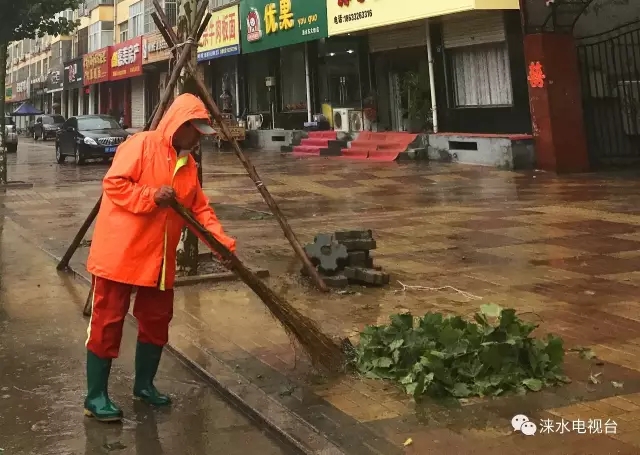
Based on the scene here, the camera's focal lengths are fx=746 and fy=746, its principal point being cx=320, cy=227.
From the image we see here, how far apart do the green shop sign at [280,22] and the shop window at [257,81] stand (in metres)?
2.33

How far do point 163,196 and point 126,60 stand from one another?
34558mm

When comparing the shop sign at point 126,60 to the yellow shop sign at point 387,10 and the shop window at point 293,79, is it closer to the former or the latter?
the shop window at point 293,79

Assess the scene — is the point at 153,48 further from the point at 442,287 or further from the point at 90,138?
the point at 442,287

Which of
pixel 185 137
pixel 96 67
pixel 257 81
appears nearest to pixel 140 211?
pixel 185 137

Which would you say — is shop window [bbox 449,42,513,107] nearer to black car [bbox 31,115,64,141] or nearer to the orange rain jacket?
the orange rain jacket

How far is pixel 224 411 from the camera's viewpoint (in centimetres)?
405

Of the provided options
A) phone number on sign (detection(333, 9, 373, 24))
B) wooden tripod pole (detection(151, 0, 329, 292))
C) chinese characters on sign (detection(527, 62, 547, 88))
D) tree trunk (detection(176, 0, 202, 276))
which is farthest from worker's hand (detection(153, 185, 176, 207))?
phone number on sign (detection(333, 9, 373, 24))

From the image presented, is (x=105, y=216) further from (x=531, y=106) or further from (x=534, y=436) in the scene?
(x=531, y=106)

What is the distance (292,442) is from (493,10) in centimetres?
1498

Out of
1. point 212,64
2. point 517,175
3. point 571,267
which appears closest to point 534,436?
point 571,267

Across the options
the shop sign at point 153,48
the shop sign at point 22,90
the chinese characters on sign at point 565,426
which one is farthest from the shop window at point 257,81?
the shop sign at point 22,90

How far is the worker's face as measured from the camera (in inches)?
155

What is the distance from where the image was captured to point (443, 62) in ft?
62.2

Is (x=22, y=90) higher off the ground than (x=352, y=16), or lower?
lower
